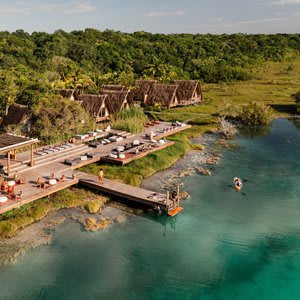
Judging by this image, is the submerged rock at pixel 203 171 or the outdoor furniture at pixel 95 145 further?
the outdoor furniture at pixel 95 145

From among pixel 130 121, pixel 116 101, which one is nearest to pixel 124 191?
pixel 130 121

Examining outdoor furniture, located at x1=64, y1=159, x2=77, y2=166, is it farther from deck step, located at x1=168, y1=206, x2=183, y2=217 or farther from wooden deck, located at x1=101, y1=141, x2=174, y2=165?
deck step, located at x1=168, y1=206, x2=183, y2=217

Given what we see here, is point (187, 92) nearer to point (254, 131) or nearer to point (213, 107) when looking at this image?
point (213, 107)

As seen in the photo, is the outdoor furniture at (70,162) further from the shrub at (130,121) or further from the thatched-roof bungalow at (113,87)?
the thatched-roof bungalow at (113,87)

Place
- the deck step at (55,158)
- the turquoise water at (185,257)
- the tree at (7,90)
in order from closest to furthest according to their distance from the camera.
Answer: the turquoise water at (185,257) < the deck step at (55,158) < the tree at (7,90)

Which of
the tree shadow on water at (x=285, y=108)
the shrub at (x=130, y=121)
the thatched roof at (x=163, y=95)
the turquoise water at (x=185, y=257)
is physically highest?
the thatched roof at (x=163, y=95)

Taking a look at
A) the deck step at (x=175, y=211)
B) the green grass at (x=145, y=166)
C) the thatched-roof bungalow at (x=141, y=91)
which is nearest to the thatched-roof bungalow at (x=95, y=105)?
the green grass at (x=145, y=166)

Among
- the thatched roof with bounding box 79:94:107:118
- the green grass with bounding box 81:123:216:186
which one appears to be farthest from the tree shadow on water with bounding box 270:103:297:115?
the thatched roof with bounding box 79:94:107:118
